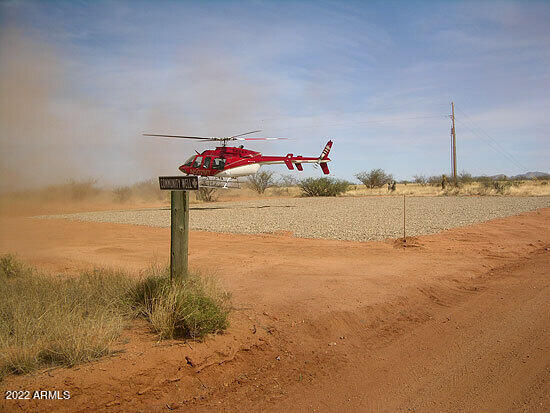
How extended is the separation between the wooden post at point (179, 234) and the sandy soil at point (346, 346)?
1.05 metres

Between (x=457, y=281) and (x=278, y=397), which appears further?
(x=457, y=281)

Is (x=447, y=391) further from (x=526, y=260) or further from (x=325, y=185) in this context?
(x=325, y=185)

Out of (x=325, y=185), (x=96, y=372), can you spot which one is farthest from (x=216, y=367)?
(x=325, y=185)

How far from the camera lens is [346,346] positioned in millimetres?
5934

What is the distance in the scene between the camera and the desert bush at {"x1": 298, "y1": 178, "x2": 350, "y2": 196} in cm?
4838

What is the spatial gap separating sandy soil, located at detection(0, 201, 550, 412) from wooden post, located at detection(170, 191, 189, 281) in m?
1.05

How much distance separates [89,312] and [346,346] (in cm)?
341

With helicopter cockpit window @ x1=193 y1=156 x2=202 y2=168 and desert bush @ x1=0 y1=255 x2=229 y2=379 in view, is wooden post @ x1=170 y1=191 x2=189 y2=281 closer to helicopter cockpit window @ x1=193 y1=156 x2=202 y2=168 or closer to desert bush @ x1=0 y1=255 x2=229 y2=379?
desert bush @ x1=0 y1=255 x2=229 y2=379

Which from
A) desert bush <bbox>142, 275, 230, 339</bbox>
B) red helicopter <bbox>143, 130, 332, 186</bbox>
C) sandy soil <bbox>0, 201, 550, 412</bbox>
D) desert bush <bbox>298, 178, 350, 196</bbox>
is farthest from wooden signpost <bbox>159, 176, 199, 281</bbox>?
desert bush <bbox>298, 178, 350, 196</bbox>

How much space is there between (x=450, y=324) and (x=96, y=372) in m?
4.90

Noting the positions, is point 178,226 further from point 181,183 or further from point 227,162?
point 227,162

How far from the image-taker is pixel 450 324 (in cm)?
651

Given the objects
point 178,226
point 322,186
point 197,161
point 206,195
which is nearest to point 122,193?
point 206,195

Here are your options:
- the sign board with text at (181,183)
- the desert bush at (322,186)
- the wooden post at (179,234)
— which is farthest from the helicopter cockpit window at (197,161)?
the desert bush at (322,186)
